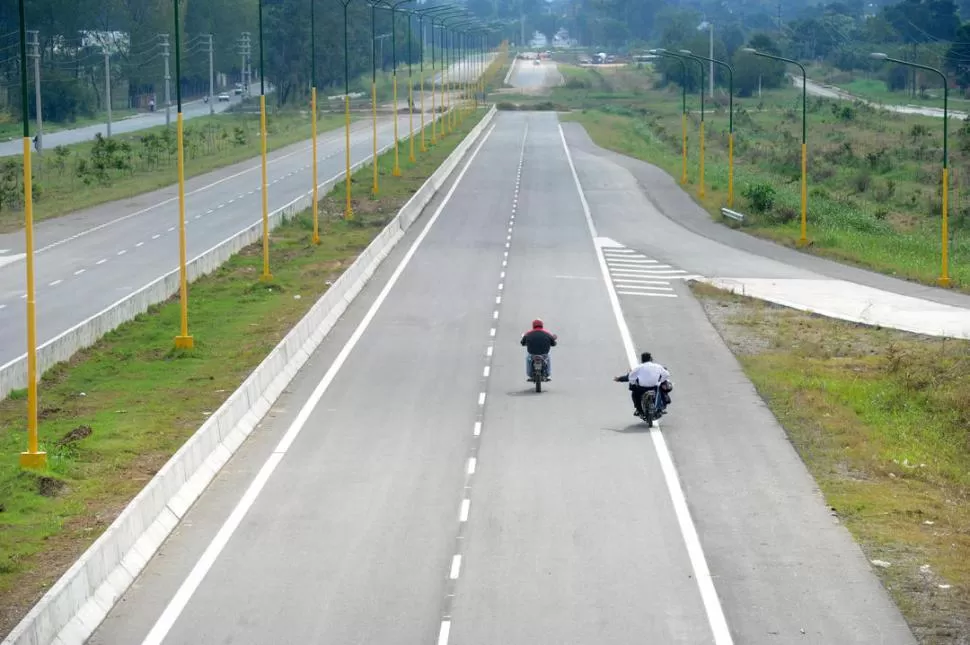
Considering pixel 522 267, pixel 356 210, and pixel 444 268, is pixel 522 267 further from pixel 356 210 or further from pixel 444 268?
pixel 356 210

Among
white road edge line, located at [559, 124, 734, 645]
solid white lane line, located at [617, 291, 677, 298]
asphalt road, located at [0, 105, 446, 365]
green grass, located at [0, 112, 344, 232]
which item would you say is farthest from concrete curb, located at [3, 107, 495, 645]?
green grass, located at [0, 112, 344, 232]

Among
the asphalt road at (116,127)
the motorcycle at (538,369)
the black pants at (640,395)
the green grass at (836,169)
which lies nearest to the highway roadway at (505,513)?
the motorcycle at (538,369)

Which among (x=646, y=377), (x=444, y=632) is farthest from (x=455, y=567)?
(x=646, y=377)

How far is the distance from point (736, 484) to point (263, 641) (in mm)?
10671

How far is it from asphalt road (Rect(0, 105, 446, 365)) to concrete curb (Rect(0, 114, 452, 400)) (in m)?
1.68

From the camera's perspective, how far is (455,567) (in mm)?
20609

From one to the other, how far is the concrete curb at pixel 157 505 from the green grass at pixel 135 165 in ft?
115

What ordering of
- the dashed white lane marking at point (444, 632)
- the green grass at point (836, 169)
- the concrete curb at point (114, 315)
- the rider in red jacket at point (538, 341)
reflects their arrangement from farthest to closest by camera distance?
1. the green grass at point (836, 169)
2. the rider in red jacket at point (538, 341)
3. the concrete curb at point (114, 315)
4. the dashed white lane marking at point (444, 632)

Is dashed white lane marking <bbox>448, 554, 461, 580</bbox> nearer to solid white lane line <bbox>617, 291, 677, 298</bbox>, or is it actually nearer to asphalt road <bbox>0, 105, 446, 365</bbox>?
asphalt road <bbox>0, 105, 446, 365</bbox>

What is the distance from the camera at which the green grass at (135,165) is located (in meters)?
77.6

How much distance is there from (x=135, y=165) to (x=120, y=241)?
38945 mm

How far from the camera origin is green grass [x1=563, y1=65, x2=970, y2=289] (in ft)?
204

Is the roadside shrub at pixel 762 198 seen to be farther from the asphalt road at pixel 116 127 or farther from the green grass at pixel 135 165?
the asphalt road at pixel 116 127

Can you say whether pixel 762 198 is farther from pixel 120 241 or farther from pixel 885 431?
pixel 885 431
